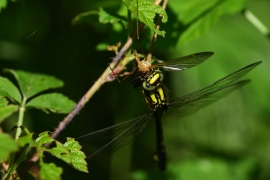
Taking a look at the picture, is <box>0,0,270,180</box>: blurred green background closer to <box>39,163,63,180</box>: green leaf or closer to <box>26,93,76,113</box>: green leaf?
<box>26,93,76,113</box>: green leaf

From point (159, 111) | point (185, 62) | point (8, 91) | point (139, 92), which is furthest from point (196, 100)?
point (139, 92)

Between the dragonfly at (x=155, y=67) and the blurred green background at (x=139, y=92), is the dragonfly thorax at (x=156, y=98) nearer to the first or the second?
the dragonfly at (x=155, y=67)

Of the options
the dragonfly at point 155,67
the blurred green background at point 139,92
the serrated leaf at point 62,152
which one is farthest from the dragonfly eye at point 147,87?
the blurred green background at point 139,92

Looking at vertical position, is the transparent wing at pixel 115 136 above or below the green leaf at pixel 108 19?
below

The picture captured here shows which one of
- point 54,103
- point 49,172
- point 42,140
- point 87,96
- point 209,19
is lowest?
point 49,172

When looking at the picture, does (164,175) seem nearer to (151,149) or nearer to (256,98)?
(151,149)

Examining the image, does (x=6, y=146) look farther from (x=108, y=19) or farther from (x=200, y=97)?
(x=200, y=97)
